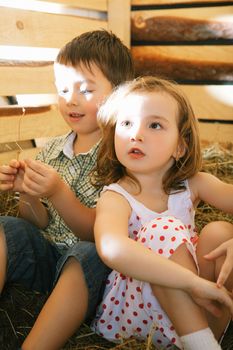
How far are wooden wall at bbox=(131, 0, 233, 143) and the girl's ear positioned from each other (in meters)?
1.47

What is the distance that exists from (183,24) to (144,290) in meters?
1.99

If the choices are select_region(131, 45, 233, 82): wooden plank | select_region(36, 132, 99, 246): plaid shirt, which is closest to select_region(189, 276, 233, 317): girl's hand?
select_region(36, 132, 99, 246): plaid shirt

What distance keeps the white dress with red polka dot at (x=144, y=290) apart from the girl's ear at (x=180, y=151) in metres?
0.10

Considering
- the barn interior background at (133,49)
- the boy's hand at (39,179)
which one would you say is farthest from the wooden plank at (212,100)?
the boy's hand at (39,179)

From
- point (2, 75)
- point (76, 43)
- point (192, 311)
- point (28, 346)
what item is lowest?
point (28, 346)

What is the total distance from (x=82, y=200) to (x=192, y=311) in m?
0.59

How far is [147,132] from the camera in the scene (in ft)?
4.14

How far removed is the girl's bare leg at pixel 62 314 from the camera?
1.21 m

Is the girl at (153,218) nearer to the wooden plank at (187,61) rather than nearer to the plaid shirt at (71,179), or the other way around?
the plaid shirt at (71,179)

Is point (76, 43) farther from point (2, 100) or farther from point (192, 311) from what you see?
point (192, 311)

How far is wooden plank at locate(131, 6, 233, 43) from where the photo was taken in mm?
2695

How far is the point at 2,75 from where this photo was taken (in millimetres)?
2199

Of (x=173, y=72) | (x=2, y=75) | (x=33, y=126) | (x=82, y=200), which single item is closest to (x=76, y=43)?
(x=82, y=200)

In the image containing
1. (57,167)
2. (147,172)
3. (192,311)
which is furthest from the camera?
(57,167)
